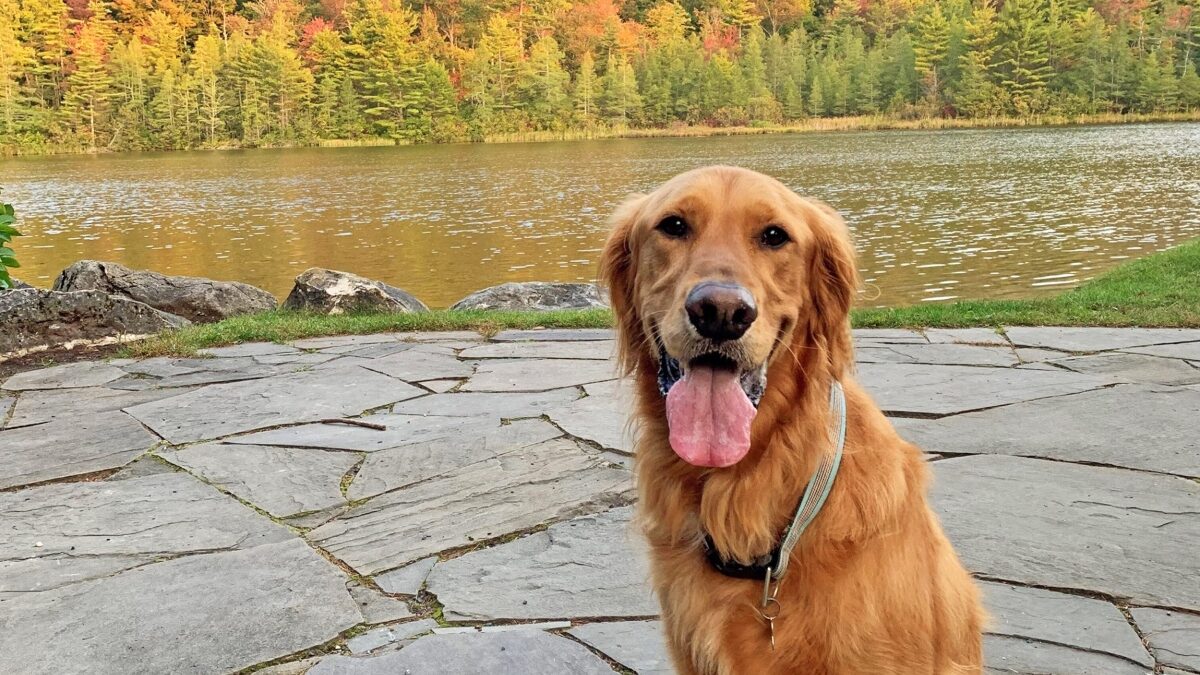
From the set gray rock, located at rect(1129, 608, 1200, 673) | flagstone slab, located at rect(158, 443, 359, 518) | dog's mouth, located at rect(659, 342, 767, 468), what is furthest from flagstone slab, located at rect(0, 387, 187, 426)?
gray rock, located at rect(1129, 608, 1200, 673)

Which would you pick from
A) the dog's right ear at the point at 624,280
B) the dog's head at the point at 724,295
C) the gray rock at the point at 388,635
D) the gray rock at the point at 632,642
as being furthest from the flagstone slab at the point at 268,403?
the dog's head at the point at 724,295

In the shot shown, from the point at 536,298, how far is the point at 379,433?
609cm

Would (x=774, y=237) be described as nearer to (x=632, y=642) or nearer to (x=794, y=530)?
(x=794, y=530)

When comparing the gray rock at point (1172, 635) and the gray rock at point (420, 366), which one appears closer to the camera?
the gray rock at point (1172, 635)

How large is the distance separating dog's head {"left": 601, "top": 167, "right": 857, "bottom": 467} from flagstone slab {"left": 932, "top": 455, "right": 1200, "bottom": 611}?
141cm

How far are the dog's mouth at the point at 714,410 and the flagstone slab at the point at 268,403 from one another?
3595 mm

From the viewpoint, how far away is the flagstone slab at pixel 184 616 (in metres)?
2.82

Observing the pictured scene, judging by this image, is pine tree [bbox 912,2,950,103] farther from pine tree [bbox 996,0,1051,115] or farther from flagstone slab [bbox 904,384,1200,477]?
flagstone slab [bbox 904,384,1200,477]

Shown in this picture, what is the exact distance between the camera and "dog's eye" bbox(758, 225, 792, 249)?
2482 mm

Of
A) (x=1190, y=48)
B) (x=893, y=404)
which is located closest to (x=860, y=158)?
(x=893, y=404)

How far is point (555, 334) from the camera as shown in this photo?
7.98 metres

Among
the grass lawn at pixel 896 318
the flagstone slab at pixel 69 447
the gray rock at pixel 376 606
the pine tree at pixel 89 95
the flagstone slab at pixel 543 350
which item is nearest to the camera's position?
the gray rock at pixel 376 606

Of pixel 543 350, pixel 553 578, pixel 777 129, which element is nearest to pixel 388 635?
pixel 553 578

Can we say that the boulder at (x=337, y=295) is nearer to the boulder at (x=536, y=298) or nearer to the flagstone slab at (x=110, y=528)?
the boulder at (x=536, y=298)
